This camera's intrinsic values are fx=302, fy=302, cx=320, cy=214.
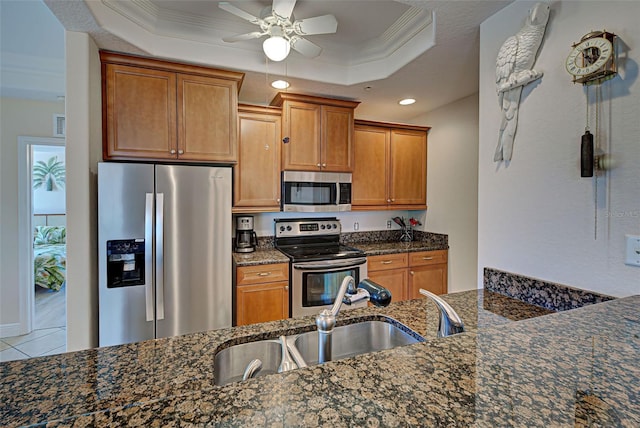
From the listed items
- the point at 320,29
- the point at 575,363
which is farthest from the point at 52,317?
the point at 575,363

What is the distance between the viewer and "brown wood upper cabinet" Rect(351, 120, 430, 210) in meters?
3.40

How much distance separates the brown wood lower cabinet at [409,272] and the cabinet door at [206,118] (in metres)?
1.76

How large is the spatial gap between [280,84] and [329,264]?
1719mm

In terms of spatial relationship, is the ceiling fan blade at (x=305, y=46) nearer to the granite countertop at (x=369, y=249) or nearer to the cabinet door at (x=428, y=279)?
the granite countertop at (x=369, y=249)

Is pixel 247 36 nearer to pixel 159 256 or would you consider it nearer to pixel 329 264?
pixel 159 256

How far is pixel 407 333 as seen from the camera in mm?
1158

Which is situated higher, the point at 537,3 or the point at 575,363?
the point at 537,3

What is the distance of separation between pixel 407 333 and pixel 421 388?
0.65 metres

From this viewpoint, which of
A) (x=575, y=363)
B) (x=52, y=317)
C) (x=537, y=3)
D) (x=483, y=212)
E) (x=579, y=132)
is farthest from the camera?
(x=52, y=317)

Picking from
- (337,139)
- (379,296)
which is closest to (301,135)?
(337,139)

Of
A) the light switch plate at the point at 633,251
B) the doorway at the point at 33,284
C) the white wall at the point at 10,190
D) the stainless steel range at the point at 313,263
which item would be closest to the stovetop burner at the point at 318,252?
the stainless steel range at the point at 313,263

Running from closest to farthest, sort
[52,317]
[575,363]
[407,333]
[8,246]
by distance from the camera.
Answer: [575,363], [407,333], [8,246], [52,317]

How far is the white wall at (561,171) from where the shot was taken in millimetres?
1165

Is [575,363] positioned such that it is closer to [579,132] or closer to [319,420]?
[319,420]
